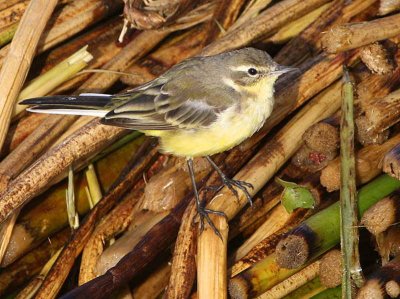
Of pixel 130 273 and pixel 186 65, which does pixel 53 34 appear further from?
pixel 130 273

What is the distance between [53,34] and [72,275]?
6.87 feet

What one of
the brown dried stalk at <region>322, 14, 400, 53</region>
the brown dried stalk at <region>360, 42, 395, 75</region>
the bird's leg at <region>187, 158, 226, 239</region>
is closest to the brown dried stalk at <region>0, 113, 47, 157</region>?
the bird's leg at <region>187, 158, 226, 239</region>

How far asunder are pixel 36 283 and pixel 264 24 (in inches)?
106

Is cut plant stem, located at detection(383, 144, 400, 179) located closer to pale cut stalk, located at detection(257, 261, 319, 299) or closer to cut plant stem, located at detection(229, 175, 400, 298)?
cut plant stem, located at detection(229, 175, 400, 298)

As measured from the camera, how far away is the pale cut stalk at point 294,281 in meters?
5.22

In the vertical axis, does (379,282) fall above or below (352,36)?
below

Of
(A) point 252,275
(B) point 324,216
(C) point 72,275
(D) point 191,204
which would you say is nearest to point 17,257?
(C) point 72,275

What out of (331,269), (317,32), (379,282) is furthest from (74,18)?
(379,282)

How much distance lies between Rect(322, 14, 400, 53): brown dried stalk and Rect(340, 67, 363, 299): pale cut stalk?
0.35 metres

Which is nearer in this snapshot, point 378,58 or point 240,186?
point 240,186

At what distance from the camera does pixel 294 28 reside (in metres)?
6.80

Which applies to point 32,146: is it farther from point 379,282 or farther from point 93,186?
point 379,282

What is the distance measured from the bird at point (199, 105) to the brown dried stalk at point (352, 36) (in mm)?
372

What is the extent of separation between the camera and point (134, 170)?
629 cm
